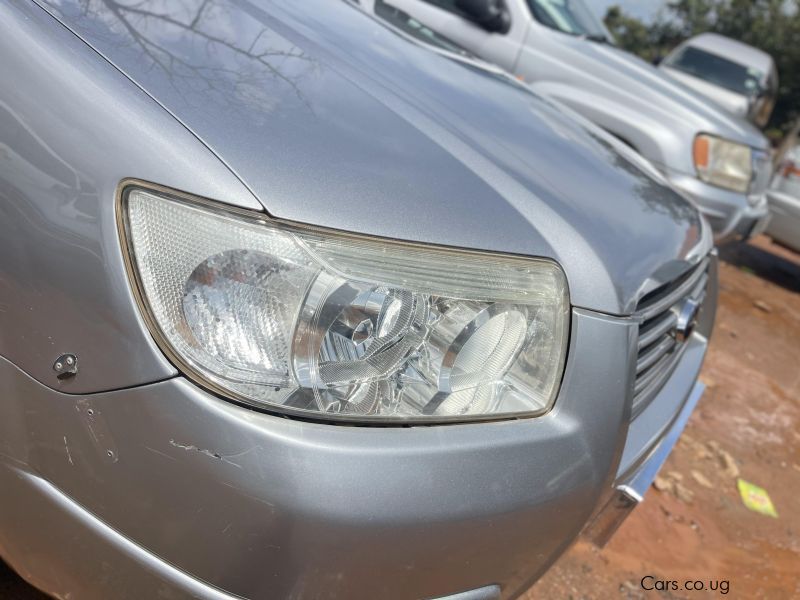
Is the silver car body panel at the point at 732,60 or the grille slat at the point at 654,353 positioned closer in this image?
the grille slat at the point at 654,353

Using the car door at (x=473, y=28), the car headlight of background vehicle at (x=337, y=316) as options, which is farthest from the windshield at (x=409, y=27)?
the car headlight of background vehicle at (x=337, y=316)

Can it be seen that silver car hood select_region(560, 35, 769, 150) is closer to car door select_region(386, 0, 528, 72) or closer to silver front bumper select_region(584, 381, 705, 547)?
car door select_region(386, 0, 528, 72)

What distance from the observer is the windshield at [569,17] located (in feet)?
15.1

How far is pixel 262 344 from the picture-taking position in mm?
1101

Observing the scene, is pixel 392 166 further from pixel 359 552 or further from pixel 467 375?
pixel 359 552

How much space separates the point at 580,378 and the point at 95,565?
86cm

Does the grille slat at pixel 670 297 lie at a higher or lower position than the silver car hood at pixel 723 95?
lower

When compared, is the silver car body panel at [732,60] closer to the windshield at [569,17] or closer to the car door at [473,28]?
the windshield at [569,17]

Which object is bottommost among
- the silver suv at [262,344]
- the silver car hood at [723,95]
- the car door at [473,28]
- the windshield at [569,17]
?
the silver suv at [262,344]

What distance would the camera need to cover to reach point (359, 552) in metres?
1.09

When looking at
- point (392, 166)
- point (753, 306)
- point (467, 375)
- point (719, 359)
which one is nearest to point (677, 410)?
point (467, 375)

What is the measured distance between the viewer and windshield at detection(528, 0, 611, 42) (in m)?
4.61

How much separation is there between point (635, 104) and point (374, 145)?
3585mm

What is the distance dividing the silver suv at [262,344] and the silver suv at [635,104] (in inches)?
132
